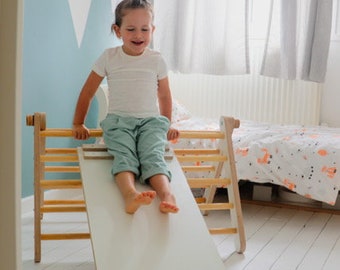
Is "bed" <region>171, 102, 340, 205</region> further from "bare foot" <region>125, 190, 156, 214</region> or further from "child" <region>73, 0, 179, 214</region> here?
"bare foot" <region>125, 190, 156, 214</region>

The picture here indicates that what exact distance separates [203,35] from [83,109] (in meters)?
1.70

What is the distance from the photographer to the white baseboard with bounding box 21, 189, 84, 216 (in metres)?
2.51

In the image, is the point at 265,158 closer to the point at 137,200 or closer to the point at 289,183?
the point at 289,183

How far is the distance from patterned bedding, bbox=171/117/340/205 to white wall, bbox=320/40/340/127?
68 cm

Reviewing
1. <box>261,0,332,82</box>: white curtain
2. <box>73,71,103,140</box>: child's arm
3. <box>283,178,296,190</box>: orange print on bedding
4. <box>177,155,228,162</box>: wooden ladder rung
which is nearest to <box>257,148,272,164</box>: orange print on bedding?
<box>283,178,296,190</box>: orange print on bedding

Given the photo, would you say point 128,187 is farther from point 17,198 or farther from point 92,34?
point 92,34

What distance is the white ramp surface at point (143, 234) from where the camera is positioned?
142cm

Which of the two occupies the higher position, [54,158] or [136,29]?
[136,29]

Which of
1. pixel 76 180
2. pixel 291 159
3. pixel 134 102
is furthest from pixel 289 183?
pixel 76 180

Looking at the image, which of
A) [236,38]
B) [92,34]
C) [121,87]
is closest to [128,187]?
[121,87]

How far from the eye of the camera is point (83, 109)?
193 centimetres

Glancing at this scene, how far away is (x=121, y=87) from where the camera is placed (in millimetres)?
1946

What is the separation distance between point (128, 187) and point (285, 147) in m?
1.17

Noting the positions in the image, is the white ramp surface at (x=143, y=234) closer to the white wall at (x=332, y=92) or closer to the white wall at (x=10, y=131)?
the white wall at (x=10, y=131)
